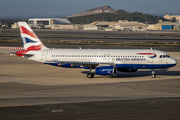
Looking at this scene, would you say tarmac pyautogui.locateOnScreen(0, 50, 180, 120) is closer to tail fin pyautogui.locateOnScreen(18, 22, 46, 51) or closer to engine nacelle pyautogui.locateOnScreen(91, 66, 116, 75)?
engine nacelle pyautogui.locateOnScreen(91, 66, 116, 75)

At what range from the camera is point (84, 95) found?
29062mm

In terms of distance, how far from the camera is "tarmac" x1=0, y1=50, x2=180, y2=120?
68.9 feet

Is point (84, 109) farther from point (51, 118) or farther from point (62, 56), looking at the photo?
point (62, 56)

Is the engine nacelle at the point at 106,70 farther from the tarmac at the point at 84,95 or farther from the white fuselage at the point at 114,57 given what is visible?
the white fuselage at the point at 114,57

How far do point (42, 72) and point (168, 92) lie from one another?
912 inches

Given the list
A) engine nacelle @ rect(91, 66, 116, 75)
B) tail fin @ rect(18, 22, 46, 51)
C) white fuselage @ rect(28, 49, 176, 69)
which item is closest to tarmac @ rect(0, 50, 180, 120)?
engine nacelle @ rect(91, 66, 116, 75)

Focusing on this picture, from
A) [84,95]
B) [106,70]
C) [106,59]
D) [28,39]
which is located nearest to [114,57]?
[106,59]

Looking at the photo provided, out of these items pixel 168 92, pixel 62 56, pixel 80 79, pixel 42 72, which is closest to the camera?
pixel 168 92

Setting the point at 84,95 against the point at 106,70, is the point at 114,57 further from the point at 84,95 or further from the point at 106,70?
the point at 84,95

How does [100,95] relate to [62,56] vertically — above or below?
below

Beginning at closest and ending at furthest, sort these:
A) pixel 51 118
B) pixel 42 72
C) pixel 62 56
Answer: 1. pixel 51 118
2. pixel 62 56
3. pixel 42 72

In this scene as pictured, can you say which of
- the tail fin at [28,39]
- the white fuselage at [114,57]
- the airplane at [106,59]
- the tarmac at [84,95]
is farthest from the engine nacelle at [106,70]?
the tail fin at [28,39]

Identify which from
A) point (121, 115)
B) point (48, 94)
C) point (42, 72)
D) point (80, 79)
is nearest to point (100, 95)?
point (48, 94)

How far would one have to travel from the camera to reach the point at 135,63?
136ft
